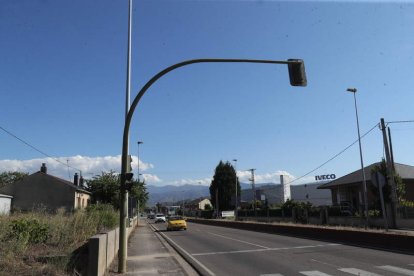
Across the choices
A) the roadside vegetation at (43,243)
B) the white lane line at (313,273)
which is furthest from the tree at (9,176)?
the white lane line at (313,273)

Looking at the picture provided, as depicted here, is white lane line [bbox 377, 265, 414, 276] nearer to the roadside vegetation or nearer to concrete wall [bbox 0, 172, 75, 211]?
the roadside vegetation

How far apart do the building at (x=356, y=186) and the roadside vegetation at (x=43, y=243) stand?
3635cm

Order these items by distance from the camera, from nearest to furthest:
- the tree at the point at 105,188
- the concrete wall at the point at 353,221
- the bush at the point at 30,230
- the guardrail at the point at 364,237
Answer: the bush at the point at 30,230
the guardrail at the point at 364,237
the concrete wall at the point at 353,221
the tree at the point at 105,188

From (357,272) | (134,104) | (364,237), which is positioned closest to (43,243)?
(134,104)

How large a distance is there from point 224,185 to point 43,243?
302 ft

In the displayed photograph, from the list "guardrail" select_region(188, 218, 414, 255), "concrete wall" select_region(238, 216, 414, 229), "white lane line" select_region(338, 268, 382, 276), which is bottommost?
"white lane line" select_region(338, 268, 382, 276)

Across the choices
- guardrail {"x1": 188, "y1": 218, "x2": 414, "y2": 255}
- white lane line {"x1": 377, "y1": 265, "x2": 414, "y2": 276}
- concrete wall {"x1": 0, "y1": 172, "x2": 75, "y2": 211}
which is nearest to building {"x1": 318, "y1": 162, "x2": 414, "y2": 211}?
guardrail {"x1": 188, "y1": 218, "x2": 414, "y2": 255}

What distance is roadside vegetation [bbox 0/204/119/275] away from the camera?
33.9 ft

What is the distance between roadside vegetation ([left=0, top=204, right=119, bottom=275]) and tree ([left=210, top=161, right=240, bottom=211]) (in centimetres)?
8680

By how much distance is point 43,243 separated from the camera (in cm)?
1398

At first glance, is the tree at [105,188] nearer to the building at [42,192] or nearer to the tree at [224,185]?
the building at [42,192]

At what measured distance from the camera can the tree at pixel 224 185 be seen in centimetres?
10438

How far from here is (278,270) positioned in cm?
1258

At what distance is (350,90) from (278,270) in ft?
102
